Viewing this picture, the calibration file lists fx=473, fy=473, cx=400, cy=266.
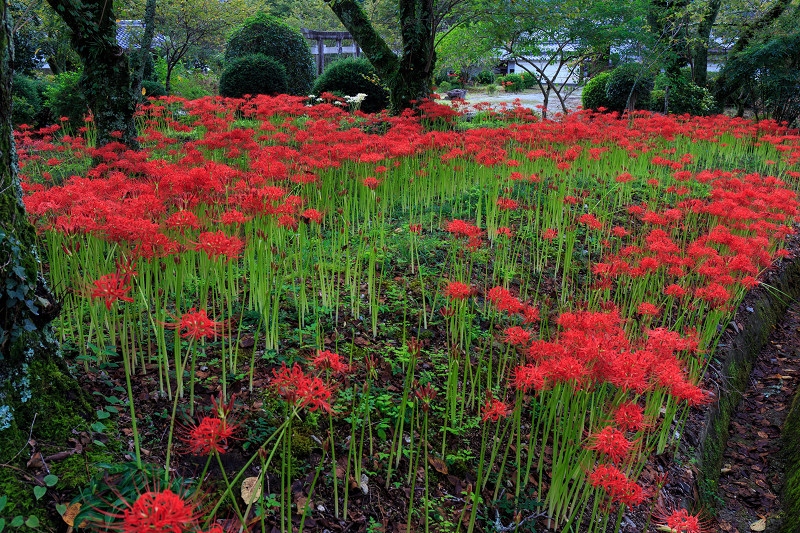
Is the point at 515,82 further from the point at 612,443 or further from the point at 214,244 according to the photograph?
the point at 612,443

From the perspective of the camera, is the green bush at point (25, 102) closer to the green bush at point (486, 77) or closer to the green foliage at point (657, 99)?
the green foliage at point (657, 99)

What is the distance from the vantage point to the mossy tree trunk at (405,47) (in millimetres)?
10352

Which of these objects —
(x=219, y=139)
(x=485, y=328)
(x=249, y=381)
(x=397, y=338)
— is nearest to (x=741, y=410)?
(x=485, y=328)

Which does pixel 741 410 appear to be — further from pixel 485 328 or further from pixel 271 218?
pixel 271 218

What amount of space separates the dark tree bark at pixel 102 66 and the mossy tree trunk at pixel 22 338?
395cm

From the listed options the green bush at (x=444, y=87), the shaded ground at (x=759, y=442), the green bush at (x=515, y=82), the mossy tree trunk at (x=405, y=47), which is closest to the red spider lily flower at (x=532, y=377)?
the shaded ground at (x=759, y=442)

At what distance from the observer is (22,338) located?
210 centimetres

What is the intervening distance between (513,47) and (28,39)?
1509 cm

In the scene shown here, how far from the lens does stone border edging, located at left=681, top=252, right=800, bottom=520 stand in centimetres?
353

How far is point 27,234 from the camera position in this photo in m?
2.28

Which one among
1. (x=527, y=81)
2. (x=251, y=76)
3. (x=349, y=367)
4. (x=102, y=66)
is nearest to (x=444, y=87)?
(x=527, y=81)

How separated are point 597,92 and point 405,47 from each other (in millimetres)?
10978

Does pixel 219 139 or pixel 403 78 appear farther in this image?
pixel 403 78

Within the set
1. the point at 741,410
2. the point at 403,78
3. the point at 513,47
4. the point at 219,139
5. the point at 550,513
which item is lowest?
the point at 741,410
